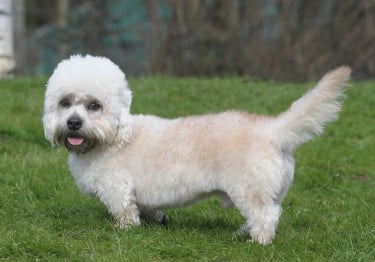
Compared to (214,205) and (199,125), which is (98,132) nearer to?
(199,125)

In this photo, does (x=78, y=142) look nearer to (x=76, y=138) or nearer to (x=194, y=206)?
(x=76, y=138)

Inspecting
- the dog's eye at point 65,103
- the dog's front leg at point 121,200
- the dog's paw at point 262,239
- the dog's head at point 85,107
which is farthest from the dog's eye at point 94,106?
the dog's paw at point 262,239

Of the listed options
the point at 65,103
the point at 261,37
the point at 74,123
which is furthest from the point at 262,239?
the point at 261,37

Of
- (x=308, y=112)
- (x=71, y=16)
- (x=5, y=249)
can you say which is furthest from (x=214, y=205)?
(x=71, y=16)

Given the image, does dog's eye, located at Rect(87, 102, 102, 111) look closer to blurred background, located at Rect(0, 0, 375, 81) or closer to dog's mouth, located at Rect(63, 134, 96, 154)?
dog's mouth, located at Rect(63, 134, 96, 154)

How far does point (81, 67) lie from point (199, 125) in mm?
985

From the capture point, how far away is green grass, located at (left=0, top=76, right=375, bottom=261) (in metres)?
5.02

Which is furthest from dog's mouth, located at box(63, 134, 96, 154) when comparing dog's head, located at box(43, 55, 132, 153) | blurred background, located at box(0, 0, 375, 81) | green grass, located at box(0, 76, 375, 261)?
blurred background, located at box(0, 0, 375, 81)

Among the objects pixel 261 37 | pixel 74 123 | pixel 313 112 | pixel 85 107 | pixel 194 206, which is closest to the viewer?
pixel 313 112

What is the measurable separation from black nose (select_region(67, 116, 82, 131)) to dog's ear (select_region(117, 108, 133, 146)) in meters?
0.34

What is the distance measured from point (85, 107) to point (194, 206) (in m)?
1.63

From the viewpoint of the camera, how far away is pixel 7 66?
12.1m

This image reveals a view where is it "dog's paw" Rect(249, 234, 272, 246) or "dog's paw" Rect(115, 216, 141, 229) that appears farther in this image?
"dog's paw" Rect(115, 216, 141, 229)

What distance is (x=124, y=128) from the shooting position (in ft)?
18.5
